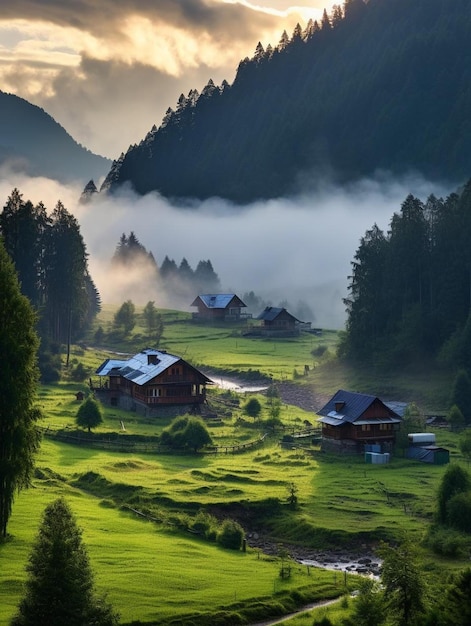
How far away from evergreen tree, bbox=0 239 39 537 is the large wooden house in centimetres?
5271

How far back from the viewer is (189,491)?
79000 mm

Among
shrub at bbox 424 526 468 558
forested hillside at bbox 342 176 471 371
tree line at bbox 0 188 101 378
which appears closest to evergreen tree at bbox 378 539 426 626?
shrub at bbox 424 526 468 558

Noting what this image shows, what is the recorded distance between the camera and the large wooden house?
116 meters

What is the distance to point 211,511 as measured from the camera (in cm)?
7500

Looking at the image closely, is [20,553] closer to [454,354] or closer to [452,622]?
[452,622]

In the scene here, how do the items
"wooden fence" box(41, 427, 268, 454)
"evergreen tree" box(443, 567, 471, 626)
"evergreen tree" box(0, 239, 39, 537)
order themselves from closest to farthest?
1. "evergreen tree" box(443, 567, 471, 626)
2. "evergreen tree" box(0, 239, 39, 537)
3. "wooden fence" box(41, 427, 268, 454)

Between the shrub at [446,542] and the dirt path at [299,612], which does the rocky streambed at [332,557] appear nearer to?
the shrub at [446,542]

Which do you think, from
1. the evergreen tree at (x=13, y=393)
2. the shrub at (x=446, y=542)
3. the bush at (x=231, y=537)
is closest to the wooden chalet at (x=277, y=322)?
the shrub at (x=446, y=542)

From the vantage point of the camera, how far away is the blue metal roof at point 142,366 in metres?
117

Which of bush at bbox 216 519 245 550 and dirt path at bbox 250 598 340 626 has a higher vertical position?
bush at bbox 216 519 245 550

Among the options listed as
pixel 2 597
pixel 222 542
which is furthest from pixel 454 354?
pixel 2 597

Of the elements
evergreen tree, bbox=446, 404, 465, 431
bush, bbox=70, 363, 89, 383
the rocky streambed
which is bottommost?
the rocky streambed

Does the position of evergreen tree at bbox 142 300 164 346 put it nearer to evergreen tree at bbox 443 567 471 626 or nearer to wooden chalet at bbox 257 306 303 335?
wooden chalet at bbox 257 306 303 335

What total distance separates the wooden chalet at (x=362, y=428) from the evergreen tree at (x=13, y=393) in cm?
4260
